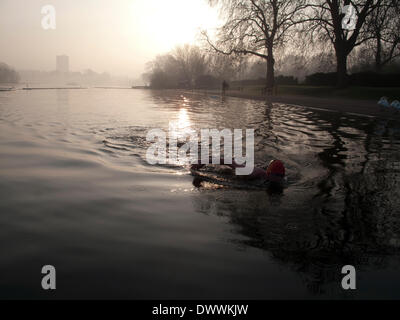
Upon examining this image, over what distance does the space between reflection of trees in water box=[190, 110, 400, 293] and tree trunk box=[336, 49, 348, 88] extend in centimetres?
2343

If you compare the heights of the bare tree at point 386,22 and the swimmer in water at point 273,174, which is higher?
the bare tree at point 386,22

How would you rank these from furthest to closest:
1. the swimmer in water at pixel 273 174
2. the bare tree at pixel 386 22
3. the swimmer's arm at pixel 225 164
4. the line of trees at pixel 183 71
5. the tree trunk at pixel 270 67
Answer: the line of trees at pixel 183 71, the tree trunk at pixel 270 67, the bare tree at pixel 386 22, the swimmer's arm at pixel 225 164, the swimmer in water at pixel 273 174

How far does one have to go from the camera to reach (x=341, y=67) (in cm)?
2914

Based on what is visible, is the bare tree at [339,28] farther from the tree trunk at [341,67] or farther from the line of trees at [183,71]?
the line of trees at [183,71]

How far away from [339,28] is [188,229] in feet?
94.9

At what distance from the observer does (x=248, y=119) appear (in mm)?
17156

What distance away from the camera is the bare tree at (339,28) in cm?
2739

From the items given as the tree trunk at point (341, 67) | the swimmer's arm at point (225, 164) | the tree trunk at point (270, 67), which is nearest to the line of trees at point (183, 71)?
the tree trunk at point (270, 67)

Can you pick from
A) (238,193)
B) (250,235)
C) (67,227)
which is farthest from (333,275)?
(67,227)

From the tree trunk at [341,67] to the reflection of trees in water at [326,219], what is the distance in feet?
76.9

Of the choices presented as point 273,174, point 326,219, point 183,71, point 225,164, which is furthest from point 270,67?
point 183,71

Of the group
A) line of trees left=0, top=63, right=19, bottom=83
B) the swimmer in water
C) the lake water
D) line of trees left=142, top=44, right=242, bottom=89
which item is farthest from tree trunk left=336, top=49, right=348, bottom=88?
line of trees left=0, top=63, right=19, bottom=83

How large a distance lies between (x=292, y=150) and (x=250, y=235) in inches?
232
